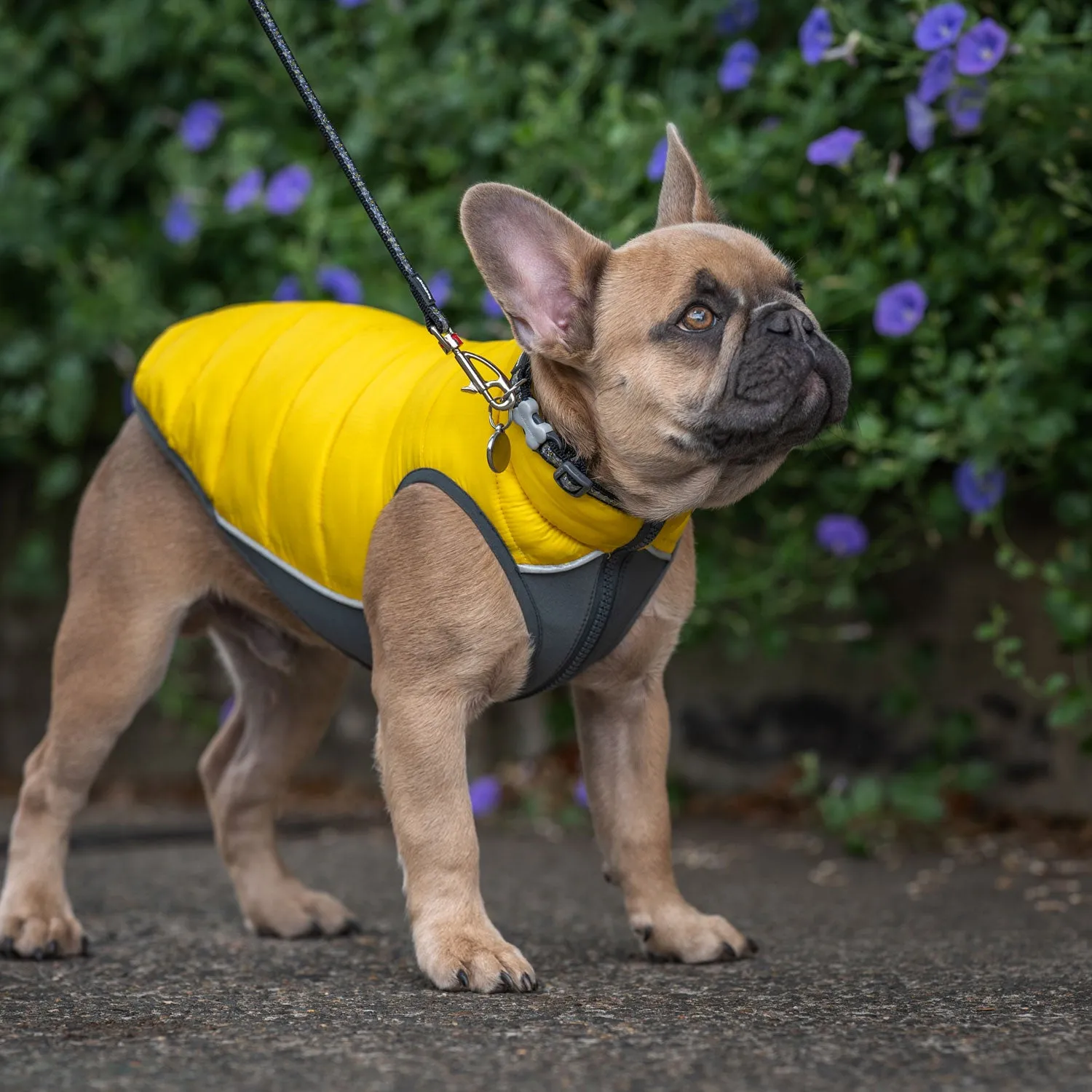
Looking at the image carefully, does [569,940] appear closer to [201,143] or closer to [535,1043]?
[535,1043]

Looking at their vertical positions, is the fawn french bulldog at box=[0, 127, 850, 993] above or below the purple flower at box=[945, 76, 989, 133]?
below

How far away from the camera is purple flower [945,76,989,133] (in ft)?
13.6

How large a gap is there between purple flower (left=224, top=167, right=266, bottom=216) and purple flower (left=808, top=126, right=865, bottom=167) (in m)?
1.89

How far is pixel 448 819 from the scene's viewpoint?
307 cm

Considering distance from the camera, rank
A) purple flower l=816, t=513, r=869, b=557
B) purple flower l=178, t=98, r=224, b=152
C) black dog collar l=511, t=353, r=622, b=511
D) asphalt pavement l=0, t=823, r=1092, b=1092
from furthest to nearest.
Answer: purple flower l=178, t=98, r=224, b=152
purple flower l=816, t=513, r=869, b=557
black dog collar l=511, t=353, r=622, b=511
asphalt pavement l=0, t=823, r=1092, b=1092

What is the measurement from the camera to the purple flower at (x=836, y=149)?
13.9ft

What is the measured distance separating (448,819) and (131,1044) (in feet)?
2.45

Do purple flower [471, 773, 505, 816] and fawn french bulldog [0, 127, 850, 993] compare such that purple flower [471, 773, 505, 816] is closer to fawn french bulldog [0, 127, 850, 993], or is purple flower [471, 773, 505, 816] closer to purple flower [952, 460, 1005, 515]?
fawn french bulldog [0, 127, 850, 993]

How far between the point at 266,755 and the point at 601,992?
1308mm

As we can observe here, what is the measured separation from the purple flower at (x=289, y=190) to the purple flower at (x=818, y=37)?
1678mm

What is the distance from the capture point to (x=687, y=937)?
333 cm

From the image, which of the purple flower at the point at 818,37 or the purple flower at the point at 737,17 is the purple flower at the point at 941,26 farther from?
the purple flower at the point at 737,17

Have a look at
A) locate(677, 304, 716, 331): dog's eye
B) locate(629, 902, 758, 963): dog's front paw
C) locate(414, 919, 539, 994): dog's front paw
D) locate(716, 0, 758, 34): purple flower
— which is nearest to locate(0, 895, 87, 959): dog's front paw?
locate(414, 919, 539, 994): dog's front paw

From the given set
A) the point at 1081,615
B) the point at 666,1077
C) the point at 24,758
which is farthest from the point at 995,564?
the point at 24,758
